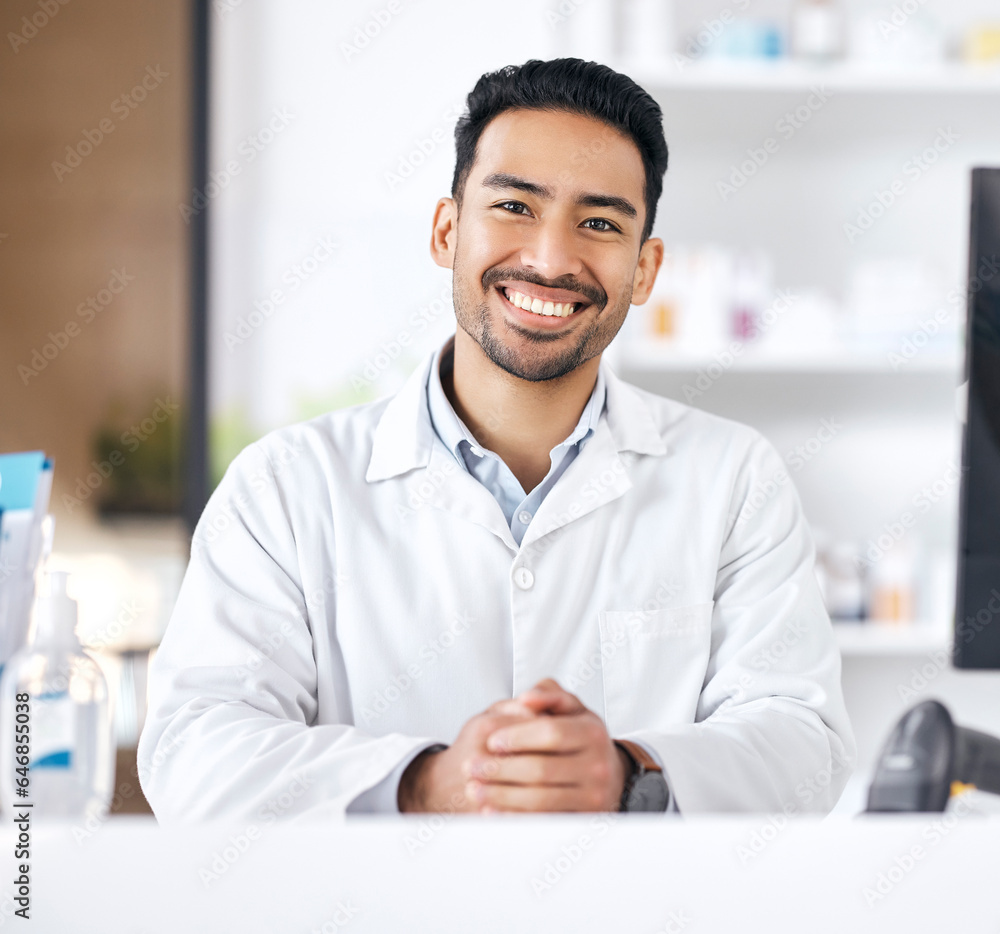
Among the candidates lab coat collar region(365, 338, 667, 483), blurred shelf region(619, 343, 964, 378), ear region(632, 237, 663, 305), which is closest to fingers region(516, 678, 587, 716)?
lab coat collar region(365, 338, 667, 483)

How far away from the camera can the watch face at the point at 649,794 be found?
0.89 m

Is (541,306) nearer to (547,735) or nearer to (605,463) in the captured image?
(605,463)

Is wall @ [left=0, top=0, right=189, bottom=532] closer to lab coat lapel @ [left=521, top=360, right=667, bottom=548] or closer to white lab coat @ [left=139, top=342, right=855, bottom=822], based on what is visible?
white lab coat @ [left=139, top=342, right=855, bottom=822]

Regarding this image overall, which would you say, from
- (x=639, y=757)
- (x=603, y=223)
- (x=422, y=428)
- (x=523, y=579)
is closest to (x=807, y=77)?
(x=603, y=223)

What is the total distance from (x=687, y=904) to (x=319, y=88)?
6.98ft

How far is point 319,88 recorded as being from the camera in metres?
2.25

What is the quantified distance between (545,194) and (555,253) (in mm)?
77

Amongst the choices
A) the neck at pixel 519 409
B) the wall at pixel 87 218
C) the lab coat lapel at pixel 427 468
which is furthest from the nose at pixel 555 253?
the wall at pixel 87 218

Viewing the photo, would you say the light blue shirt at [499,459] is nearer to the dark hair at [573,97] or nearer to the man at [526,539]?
the man at [526,539]

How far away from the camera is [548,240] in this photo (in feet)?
4.15

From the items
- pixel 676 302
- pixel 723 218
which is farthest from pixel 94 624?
pixel 723 218

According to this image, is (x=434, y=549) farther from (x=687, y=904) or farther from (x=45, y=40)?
(x=45, y=40)

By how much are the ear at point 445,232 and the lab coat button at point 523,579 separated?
48 cm

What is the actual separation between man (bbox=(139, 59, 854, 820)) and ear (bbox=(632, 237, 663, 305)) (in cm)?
1
